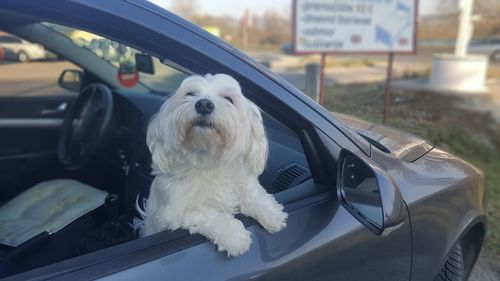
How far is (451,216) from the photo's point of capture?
2.30 m

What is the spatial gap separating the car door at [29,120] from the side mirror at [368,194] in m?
2.05

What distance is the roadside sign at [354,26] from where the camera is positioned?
6.82 meters

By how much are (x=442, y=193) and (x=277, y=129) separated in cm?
77

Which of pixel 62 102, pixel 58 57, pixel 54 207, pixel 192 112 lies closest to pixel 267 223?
pixel 192 112

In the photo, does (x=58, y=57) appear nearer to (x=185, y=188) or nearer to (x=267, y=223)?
(x=185, y=188)

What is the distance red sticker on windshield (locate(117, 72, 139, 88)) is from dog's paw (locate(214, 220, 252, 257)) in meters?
1.94

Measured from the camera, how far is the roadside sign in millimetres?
6824

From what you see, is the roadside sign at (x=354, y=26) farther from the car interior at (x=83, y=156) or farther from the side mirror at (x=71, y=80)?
the car interior at (x=83, y=156)

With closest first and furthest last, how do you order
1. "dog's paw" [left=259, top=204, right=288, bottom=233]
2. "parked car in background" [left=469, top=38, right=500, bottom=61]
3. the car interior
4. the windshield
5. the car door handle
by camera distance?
"dog's paw" [left=259, top=204, right=288, bottom=233], the car interior, the windshield, the car door handle, "parked car in background" [left=469, top=38, right=500, bottom=61]

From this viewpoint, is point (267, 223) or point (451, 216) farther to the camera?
point (451, 216)

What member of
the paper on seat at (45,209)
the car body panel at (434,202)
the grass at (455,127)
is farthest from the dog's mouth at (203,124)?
the grass at (455,127)

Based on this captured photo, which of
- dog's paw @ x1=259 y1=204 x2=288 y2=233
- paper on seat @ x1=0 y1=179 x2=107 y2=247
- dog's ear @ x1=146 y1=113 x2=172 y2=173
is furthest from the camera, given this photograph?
paper on seat @ x1=0 y1=179 x2=107 y2=247

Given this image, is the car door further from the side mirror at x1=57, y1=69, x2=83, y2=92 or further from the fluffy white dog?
the fluffy white dog

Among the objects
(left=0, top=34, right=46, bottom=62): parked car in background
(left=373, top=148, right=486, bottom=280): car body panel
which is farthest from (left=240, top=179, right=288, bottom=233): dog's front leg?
(left=0, top=34, right=46, bottom=62): parked car in background
